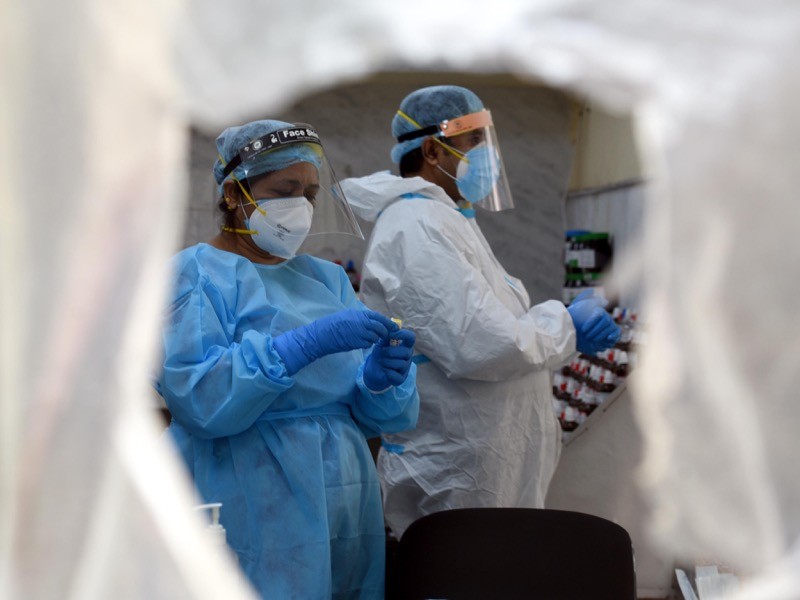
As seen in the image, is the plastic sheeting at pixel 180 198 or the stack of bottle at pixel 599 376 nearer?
the plastic sheeting at pixel 180 198

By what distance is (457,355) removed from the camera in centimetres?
204

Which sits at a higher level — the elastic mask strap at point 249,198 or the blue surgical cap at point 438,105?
the blue surgical cap at point 438,105

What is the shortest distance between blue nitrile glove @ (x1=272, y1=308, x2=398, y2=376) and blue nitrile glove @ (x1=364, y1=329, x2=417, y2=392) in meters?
0.04

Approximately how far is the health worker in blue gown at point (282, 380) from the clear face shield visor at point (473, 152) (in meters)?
0.59

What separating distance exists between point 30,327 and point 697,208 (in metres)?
0.54

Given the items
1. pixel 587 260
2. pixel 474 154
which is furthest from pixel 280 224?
pixel 587 260

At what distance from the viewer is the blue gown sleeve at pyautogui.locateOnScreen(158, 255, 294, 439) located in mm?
1464

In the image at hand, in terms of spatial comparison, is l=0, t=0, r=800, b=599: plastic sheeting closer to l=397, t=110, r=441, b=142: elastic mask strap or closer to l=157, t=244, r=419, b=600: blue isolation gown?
l=157, t=244, r=419, b=600: blue isolation gown

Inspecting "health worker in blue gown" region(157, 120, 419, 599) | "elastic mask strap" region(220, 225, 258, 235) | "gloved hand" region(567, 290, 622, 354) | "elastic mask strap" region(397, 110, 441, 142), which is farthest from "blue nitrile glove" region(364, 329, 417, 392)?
"elastic mask strap" region(397, 110, 441, 142)

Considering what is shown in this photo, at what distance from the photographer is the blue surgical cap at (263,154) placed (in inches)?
66.4

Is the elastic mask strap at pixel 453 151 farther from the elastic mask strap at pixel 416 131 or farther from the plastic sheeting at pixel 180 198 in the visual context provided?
the plastic sheeting at pixel 180 198

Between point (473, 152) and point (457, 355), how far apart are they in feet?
1.90

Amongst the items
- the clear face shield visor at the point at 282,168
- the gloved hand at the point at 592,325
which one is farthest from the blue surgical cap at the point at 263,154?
the gloved hand at the point at 592,325

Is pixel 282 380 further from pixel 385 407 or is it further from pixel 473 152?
pixel 473 152
